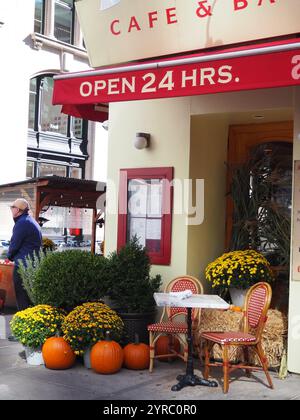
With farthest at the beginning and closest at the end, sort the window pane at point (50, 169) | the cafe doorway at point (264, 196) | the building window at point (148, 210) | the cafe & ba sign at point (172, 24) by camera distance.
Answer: the window pane at point (50, 169) < the building window at point (148, 210) < the cafe doorway at point (264, 196) < the cafe & ba sign at point (172, 24)

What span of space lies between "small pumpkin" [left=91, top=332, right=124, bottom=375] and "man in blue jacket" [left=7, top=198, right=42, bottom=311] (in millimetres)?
1934

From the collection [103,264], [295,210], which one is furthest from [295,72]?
[103,264]

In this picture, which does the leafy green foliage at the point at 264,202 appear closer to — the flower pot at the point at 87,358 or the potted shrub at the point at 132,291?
the potted shrub at the point at 132,291

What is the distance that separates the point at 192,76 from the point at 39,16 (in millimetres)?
18586

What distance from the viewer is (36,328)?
6414mm

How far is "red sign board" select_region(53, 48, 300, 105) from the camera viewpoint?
5109 millimetres

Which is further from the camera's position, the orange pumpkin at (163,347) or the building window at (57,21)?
the building window at (57,21)

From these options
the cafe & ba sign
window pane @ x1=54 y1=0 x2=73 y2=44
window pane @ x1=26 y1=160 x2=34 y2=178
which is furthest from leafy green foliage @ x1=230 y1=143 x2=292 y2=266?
window pane @ x1=54 y1=0 x2=73 y2=44

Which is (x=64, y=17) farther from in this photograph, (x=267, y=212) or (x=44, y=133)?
(x=267, y=212)

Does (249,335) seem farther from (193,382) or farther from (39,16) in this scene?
(39,16)

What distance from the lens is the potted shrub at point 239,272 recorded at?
6.80 metres

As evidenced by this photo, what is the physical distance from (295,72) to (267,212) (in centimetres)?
265

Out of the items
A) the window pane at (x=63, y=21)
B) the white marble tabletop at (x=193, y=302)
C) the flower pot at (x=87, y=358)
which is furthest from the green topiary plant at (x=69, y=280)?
the window pane at (x=63, y=21)

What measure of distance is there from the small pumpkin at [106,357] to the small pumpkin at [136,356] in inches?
7.2
